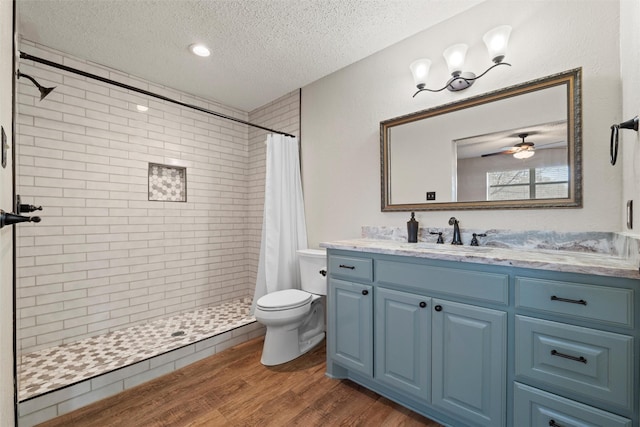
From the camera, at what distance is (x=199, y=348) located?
222 centimetres

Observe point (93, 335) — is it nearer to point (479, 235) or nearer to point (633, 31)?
point (479, 235)

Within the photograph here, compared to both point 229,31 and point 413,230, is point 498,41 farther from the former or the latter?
point 229,31

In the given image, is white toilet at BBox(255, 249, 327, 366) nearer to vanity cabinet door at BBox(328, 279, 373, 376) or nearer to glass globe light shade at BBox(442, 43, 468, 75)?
vanity cabinet door at BBox(328, 279, 373, 376)

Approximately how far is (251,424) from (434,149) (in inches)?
83.2

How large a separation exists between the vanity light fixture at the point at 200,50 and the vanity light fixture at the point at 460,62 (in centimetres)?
164

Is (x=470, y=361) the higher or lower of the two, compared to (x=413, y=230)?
lower

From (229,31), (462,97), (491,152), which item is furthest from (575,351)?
(229,31)

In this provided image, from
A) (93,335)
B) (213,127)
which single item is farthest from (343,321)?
(213,127)

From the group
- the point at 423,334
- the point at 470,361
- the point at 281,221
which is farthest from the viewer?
the point at 281,221

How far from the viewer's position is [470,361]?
1332 millimetres

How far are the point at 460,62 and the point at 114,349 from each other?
330cm

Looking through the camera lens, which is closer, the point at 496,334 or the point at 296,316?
the point at 496,334

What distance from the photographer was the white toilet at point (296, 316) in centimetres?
209

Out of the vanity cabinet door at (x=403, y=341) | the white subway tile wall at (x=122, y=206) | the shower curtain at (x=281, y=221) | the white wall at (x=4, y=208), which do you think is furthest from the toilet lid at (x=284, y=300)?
the white wall at (x=4, y=208)
